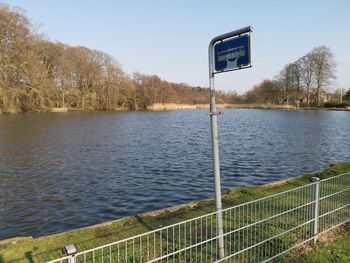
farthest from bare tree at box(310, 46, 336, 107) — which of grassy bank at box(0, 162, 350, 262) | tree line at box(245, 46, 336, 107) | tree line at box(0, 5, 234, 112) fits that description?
grassy bank at box(0, 162, 350, 262)

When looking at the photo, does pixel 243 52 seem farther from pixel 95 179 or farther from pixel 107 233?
pixel 95 179

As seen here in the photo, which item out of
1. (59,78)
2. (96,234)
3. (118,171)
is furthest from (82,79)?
(96,234)

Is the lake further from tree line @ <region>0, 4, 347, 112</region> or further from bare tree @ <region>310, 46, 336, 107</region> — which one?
bare tree @ <region>310, 46, 336, 107</region>

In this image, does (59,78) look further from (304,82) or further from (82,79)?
(304,82)

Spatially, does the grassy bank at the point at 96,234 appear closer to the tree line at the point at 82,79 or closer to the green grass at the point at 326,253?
the green grass at the point at 326,253

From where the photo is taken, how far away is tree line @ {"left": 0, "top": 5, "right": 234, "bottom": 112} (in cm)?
4712

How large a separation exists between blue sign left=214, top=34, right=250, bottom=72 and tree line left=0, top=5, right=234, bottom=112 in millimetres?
49255

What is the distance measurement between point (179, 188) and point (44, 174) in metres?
6.55

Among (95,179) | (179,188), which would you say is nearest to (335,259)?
(179,188)

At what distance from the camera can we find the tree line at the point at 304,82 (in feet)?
238

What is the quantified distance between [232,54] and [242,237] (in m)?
3.31

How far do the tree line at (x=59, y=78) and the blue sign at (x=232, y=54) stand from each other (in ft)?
162

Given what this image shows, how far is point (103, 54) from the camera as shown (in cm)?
7431

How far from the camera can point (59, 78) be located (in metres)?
68.7
